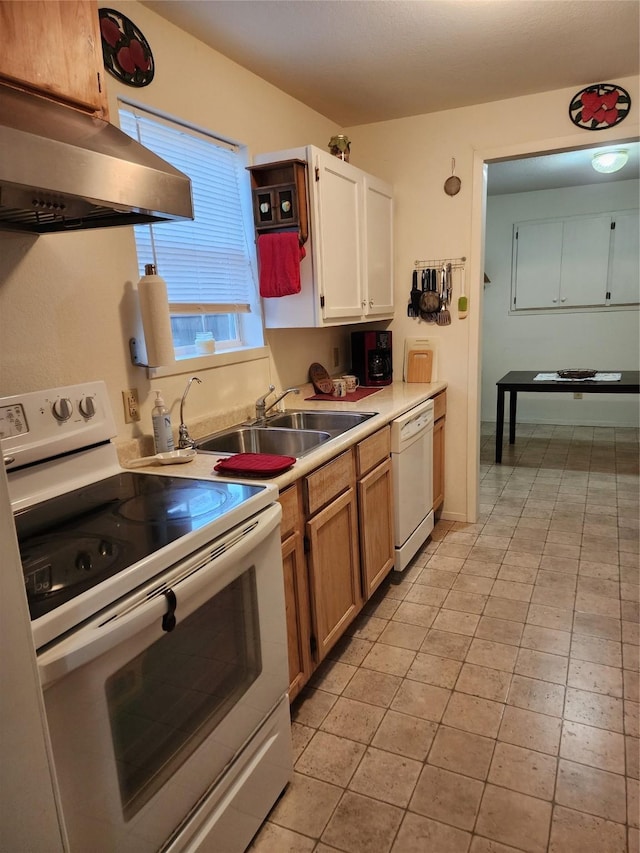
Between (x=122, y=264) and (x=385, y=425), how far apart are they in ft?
4.23

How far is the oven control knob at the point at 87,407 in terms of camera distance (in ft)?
5.22

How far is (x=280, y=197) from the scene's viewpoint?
97.1 inches

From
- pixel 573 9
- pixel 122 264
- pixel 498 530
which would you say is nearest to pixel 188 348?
pixel 122 264

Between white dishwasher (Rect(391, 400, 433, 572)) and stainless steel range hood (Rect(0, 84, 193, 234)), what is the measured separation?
1.55m

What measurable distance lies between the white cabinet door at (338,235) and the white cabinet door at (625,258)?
13.1 ft

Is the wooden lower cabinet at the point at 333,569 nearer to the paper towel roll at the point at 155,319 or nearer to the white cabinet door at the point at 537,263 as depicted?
the paper towel roll at the point at 155,319

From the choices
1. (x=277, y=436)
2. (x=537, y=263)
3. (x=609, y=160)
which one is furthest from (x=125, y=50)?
(x=537, y=263)

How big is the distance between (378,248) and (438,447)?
1263mm

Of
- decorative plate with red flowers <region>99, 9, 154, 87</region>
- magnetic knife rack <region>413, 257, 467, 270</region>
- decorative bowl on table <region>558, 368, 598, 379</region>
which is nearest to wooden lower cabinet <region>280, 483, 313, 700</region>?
decorative plate with red flowers <region>99, 9, 154, 87</region>

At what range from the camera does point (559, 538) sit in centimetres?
324

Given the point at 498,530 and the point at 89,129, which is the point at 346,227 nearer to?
the point at 89,129

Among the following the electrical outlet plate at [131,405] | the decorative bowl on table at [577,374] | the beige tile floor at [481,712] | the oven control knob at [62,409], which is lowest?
the beige tile floor at [481,712]

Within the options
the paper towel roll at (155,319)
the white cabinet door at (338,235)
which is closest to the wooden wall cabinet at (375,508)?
the white cabinet door at (338,235)

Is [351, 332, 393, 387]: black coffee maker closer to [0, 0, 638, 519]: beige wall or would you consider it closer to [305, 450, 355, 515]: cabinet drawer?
[0, 0, 638, 519]: beige wall
